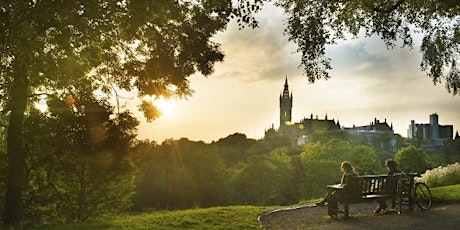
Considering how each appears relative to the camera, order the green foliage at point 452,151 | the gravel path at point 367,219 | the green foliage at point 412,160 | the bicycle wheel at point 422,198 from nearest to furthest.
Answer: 1. the gravel path at point 367,219
2. the bicycle wheel at point 422,198
3. the green foliage at point 412,160
4. the green foliage at point 452,151

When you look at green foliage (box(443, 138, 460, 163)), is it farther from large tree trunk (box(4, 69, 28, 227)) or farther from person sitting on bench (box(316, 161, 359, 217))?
large tree trunk (box(4, 69, 28, 227))

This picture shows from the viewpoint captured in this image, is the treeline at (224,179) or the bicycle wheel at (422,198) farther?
the treeline at (224,179)

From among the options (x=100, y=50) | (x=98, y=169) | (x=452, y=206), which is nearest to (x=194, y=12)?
(x=100, y=50)

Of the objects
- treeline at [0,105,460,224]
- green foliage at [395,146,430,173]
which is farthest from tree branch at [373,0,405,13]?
green foliage at [395,146,430,173]

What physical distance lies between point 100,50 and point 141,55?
1.34 metres

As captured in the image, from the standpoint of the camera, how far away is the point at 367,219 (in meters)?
13.8

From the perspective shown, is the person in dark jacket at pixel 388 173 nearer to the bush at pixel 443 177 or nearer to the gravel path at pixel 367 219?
the gravel path at pixel 367 219

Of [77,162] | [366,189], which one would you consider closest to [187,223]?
[366,189]

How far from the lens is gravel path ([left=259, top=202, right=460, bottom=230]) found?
12.5 metres

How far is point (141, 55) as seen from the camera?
54.2ft

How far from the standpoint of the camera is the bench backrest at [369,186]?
14227 mm

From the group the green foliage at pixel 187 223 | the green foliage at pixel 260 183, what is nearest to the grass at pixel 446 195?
the green foliage at pixel 187 223

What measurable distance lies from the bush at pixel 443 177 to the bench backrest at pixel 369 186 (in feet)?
39.1

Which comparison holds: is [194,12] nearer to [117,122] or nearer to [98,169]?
[117,122]
